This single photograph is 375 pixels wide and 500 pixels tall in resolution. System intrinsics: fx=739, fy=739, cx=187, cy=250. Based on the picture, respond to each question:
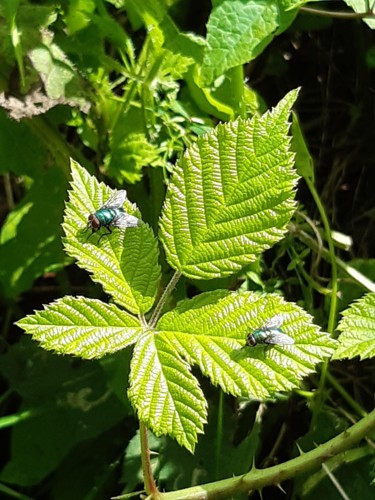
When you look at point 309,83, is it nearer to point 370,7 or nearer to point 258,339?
point 370,7

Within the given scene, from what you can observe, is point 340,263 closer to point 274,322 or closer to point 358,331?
point 358,331

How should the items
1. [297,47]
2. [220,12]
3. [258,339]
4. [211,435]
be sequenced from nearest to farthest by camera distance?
[258,339] < [220,12] < [211,435] < [297,47]

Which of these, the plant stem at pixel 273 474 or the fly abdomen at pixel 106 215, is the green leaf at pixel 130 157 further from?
the plant stem at pixel 273 474

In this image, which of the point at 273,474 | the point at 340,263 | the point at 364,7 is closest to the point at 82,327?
the point at 273,474

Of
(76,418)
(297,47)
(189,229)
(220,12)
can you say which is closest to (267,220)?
(189,229)

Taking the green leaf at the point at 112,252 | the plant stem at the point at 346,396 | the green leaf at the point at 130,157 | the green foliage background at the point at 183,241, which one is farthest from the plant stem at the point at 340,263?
the green leaf at the point at 112,252

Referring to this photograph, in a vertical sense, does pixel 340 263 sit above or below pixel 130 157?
below

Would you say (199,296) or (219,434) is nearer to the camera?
→ (199,296)

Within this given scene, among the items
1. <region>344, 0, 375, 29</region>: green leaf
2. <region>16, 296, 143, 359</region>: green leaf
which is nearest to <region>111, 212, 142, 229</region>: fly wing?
<region>16, 296, 143, 359</region>: green leaf
